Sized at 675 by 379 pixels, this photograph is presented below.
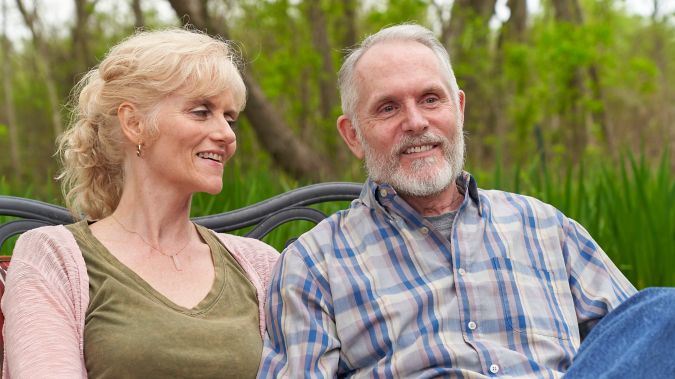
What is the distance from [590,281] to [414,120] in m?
0.69

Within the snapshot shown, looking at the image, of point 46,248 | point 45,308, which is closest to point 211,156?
point 46,248

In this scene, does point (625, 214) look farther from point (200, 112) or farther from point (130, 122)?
point (130, 122)

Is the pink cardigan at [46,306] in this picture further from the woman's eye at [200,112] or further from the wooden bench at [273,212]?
the woman's eye at [200,112]

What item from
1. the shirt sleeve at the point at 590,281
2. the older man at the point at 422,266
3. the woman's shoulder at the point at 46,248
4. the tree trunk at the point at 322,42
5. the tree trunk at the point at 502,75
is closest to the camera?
the woman's shoulder at the point at 46,248

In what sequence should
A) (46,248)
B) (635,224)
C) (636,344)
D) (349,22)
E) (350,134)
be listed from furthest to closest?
(349,22), (635,224), (350,134), (46,248), (636,344)

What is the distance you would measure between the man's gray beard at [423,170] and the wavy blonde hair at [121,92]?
471mm

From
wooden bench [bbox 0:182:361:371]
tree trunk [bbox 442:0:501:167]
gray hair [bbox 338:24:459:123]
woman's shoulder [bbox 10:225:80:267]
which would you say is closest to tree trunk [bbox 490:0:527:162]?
tree trunk [bbox 442:0:501:167]

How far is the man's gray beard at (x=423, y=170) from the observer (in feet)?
8.23

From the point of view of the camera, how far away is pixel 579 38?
417 inches

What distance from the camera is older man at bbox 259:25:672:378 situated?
2.33 m

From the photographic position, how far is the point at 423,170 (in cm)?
251

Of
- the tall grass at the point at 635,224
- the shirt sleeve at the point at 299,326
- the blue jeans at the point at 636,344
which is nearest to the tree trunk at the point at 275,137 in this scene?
the tall grass at the point at 635,224

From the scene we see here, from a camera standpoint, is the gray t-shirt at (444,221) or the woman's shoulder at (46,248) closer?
the woman's shoulder at (46,248)

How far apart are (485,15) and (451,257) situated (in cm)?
819
